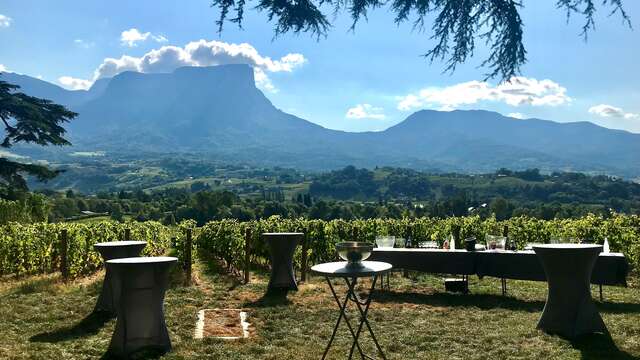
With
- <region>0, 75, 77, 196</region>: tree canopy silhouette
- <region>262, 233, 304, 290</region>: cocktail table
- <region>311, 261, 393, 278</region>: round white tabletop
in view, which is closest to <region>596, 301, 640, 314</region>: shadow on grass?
<region>311, 261, 393, 278</region>: round white tabletop

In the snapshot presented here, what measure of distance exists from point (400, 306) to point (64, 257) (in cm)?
666

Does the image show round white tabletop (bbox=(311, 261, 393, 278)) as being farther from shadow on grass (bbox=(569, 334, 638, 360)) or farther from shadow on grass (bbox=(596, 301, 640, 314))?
shadow on grass (bbox=(596, 301, 640, 314))

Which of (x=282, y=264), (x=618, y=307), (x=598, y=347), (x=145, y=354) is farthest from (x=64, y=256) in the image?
(x=618, y=307)

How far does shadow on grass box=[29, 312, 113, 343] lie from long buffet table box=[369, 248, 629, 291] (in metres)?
4.63

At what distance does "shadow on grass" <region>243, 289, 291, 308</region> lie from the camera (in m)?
Result: 8.34

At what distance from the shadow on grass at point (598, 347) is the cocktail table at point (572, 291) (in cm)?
12

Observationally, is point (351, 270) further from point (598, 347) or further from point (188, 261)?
point (188, 261)

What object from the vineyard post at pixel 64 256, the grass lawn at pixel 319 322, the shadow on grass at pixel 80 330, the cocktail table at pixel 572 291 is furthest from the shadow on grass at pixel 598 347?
the vineyard post at pixel 64 256

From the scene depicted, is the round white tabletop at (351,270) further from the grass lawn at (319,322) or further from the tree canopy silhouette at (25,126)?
the tree canopy silhouette at (25,126)

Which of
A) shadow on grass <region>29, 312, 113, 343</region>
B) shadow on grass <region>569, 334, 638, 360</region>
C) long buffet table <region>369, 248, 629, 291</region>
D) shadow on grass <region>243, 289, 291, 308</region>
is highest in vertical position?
long buffet table <region>369, 248, 629, 291</region>

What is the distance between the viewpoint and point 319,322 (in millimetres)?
7117

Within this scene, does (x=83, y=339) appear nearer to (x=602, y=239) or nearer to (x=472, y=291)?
(x=472, y=291)

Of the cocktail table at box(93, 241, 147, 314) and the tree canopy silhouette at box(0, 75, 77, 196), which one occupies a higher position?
the tree canopy silhouette at box(0, 75, 77, 196)

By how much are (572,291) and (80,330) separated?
234 inches
